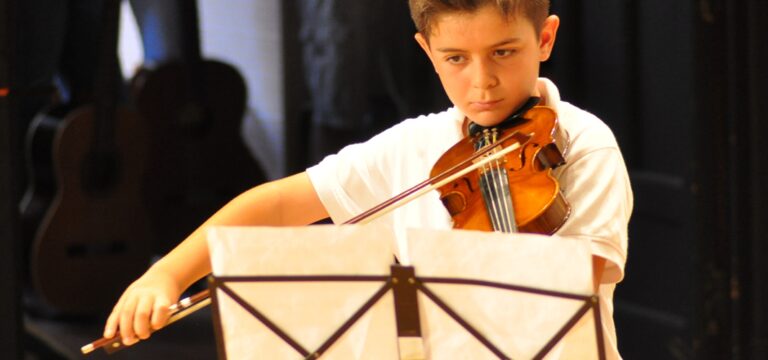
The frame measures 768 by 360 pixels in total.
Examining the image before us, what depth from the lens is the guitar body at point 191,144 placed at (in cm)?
349

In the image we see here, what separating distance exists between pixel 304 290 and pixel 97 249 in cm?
216

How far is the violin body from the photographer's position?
140 cm

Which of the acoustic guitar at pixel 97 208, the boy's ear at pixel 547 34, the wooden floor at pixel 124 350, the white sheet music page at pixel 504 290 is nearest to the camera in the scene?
the white sheet music page at pixel 504 290

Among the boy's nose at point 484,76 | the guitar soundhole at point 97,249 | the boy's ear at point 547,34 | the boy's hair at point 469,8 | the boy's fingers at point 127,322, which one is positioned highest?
the boy's hair at point 469,8

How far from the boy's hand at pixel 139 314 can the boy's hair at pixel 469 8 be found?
1.45ft

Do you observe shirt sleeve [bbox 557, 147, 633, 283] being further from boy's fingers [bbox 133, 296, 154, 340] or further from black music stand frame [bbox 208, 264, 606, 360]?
boy's fingers [bbox 133, 296, 154, 340]

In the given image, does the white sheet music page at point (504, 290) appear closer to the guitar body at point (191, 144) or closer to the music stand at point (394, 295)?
the music stand at point (394, 295)

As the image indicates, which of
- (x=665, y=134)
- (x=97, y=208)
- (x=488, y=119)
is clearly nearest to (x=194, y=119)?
(x=97, y=208)

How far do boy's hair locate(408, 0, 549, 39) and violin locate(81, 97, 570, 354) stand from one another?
0.10 metres

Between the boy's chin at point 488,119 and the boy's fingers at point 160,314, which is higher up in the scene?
the boy's chin at point 488,119

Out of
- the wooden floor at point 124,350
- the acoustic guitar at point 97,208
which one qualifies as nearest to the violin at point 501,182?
the wooden floor at point 124,350

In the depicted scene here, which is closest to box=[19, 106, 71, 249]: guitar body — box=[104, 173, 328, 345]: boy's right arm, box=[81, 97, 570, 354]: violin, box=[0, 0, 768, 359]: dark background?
box=[0, 0, 768, 359]: dark background

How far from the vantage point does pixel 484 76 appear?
1431 millimetres

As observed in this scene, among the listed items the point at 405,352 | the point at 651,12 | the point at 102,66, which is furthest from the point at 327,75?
the point at 405,352
